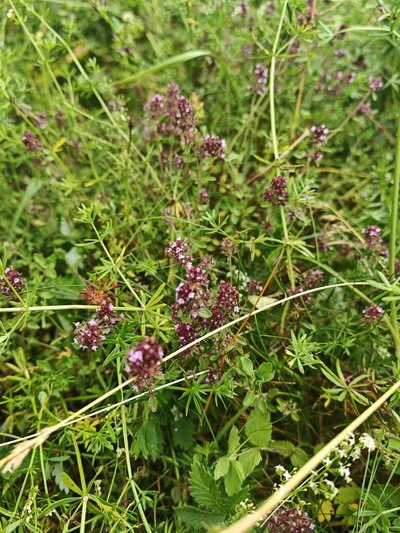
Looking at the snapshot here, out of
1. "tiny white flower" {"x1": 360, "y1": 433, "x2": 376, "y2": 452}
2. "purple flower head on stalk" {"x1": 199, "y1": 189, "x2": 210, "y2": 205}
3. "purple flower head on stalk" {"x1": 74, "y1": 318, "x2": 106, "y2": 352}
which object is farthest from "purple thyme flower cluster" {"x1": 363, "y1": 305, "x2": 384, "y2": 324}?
"purple flower head on stalk" {"x1": 74, "y1": 318, "x2": 106, "y2": 352}

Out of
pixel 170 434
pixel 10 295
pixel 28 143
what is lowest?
pixel 170 434

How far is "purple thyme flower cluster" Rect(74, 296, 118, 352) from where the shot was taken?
1.60 metres

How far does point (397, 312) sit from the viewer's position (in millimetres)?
1925

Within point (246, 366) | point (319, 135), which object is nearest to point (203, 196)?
point (319, 135)

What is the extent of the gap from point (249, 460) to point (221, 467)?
0.11 m

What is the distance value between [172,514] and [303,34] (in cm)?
185

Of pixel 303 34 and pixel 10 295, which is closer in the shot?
pixel 10 295

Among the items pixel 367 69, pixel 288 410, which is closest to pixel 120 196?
pixel 288 410

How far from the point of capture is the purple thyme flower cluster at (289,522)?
1.53 m

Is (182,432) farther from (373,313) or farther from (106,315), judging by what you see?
(373,313)

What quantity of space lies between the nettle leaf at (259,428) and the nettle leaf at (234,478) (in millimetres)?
110

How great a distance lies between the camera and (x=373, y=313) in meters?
1.84

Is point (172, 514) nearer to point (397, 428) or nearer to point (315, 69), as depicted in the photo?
point (397, 428)

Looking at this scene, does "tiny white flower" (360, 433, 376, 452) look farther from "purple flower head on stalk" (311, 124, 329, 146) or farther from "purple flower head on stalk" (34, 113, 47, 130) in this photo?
"purple flower head on stalk" (34, 113, 47, 130)
